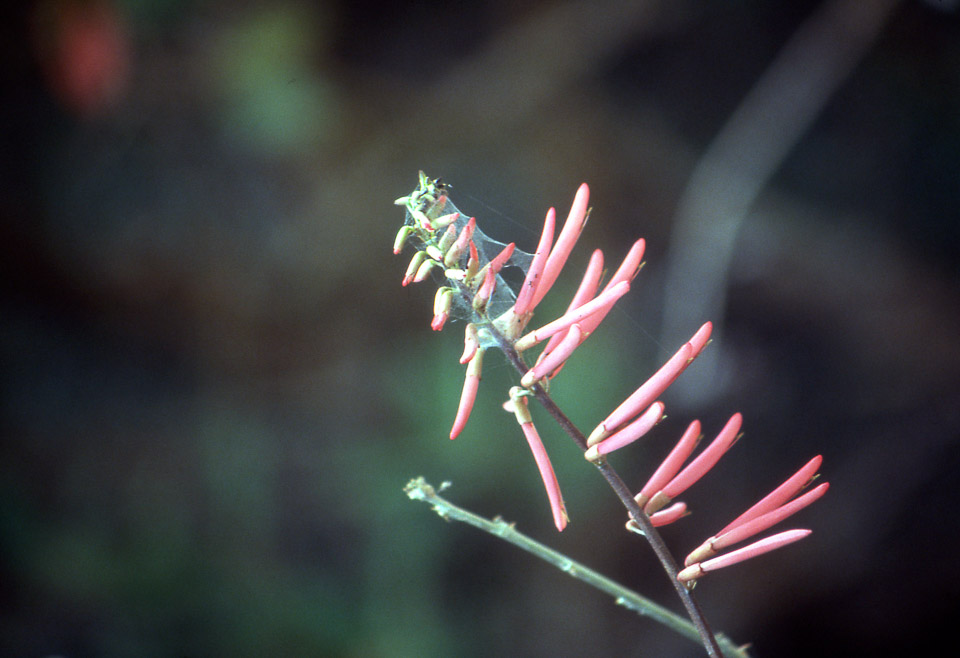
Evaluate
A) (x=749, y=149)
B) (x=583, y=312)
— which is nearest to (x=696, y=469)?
(x=583, y=312)

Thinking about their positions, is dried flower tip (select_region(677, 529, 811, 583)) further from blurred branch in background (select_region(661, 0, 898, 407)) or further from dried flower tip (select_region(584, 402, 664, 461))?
blurred branch in background (select_region(661, 0, 898, 407))

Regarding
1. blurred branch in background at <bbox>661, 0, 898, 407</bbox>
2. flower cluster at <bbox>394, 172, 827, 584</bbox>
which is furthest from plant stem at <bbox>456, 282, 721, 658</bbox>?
blurred branch in background at <bbox>661, 0, 898, 407</bbox>

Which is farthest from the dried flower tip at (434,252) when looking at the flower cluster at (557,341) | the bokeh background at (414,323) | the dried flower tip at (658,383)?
the bokeh background at (414,323)

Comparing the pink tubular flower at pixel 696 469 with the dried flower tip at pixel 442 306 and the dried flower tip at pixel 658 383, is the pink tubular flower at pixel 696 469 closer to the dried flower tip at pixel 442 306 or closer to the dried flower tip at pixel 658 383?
the dried flower tip at pixel 658 383

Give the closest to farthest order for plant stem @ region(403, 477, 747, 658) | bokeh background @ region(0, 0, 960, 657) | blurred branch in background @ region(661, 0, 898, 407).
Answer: plant stem @ region(403, 477, 747, 658)
blurred branch in background @ region(661, 0, 898, 407)
bokeh background @ region(0, 0, 960, 657)

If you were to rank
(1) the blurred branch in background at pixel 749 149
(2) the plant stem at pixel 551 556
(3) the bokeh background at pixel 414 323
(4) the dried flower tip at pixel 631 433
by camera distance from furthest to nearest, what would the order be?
(3) the bokeh background at pixel 414 323
(1) the blurred branch in background at pixel 749 149
(2) the plant stem at pixel 551 556
(4) the dried flower tip at pixel 631 433

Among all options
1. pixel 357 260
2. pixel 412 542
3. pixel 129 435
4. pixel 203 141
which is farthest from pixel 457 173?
pixel 129 435

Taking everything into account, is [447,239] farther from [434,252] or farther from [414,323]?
[414,323]

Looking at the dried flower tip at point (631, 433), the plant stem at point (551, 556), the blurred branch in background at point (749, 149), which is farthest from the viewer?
the blurred branch in background at point (749, 149)
